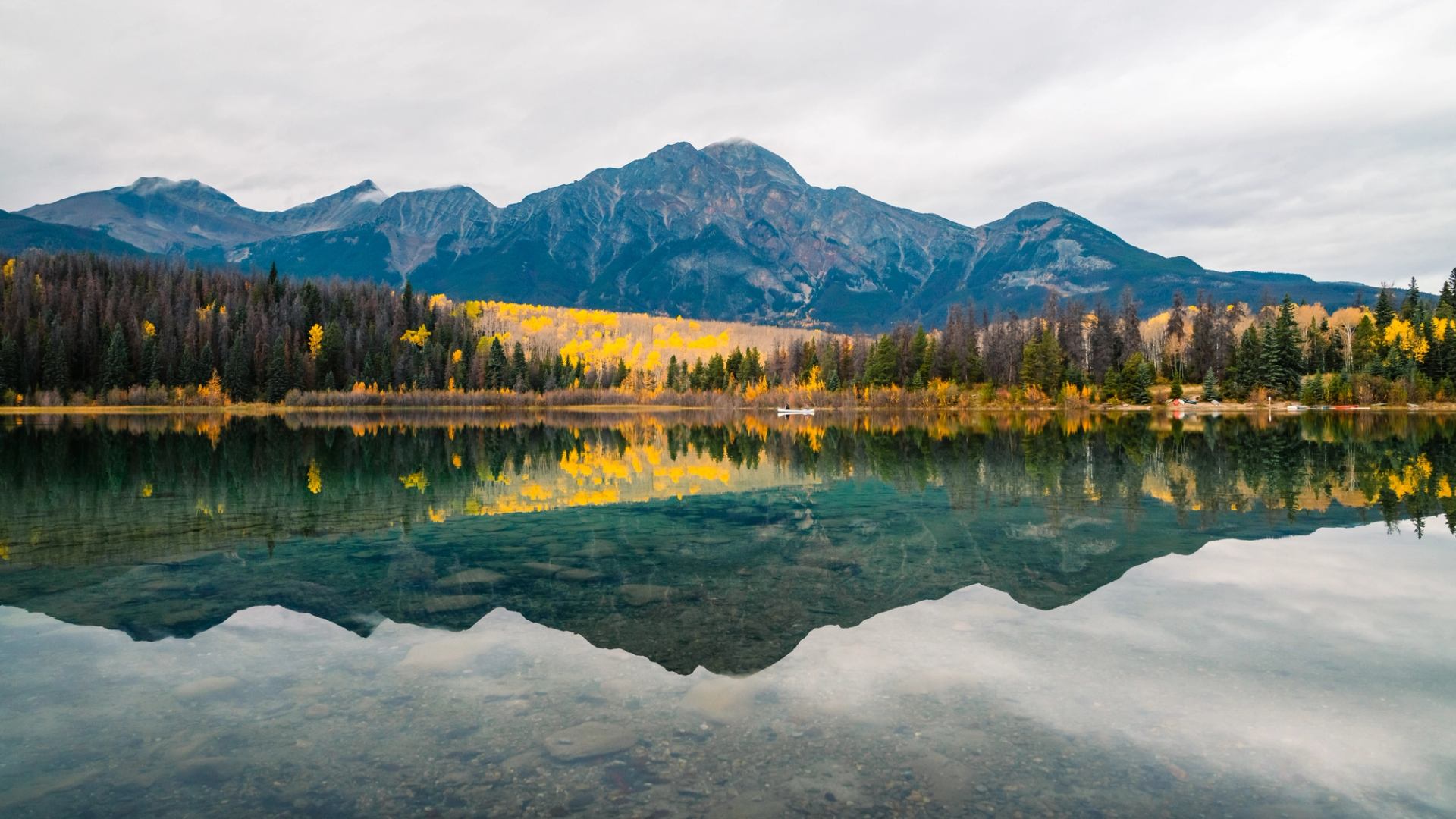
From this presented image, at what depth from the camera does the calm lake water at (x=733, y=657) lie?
607 cm

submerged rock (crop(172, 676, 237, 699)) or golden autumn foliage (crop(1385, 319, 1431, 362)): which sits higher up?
golden autumn foliage (crop(1385, 319, 1431, 362))

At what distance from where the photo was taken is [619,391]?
578ft

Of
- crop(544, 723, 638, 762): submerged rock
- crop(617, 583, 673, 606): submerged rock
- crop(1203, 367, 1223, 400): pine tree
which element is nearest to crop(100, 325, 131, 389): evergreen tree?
crop(617, 583, 673, 606): submerged rock

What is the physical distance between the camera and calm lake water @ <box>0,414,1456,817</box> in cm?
607

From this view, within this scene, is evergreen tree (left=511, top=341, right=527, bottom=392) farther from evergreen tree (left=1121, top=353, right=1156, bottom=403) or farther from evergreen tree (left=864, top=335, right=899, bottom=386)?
evergreen tree (left=1121, top=353, right=1156, bottom=403)

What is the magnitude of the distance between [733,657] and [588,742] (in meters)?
2.58

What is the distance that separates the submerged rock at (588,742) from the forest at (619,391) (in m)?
129

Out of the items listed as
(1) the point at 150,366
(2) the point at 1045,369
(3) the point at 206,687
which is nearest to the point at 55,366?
(1) the point at 150,366

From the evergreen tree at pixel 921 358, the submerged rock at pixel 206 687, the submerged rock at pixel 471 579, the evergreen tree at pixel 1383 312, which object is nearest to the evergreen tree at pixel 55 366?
the evergreen tree at pixel 921 358

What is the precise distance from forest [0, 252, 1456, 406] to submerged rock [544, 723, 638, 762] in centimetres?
12895

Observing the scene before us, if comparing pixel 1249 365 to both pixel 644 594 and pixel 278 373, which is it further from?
pixel 278 373

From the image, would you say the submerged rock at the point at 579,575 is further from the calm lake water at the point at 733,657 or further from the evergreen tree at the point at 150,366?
the evergreen tree at the point at 150,366

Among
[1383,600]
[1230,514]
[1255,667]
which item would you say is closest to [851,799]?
[1255,667]

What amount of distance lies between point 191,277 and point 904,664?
18895cm
